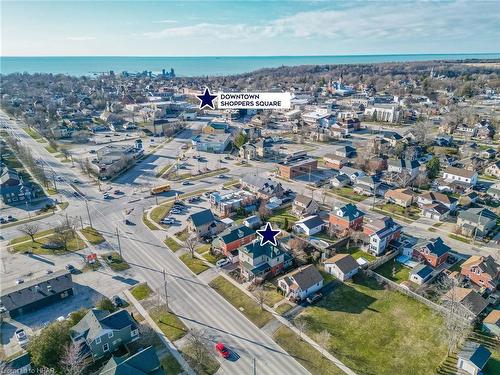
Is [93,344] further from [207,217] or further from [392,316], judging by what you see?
[392,316]

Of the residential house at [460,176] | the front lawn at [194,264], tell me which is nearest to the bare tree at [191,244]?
the front lawn at [194,264]

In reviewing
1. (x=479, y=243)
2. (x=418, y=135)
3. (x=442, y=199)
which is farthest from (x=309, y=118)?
(x=479, y=243)

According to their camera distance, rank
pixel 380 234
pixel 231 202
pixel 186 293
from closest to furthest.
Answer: pixel 186 293 < pixel 380 234 < pixel 231 202

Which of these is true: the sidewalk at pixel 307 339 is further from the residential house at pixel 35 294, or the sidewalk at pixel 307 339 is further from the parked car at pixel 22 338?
the parked car at pixel 22 338

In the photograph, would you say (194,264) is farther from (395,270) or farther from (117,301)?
(395,270)

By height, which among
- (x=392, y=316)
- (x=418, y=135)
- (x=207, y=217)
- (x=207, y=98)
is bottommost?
(x=392, y=316)

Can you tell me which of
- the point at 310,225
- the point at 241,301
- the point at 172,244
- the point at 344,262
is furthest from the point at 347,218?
the point at 172,244
